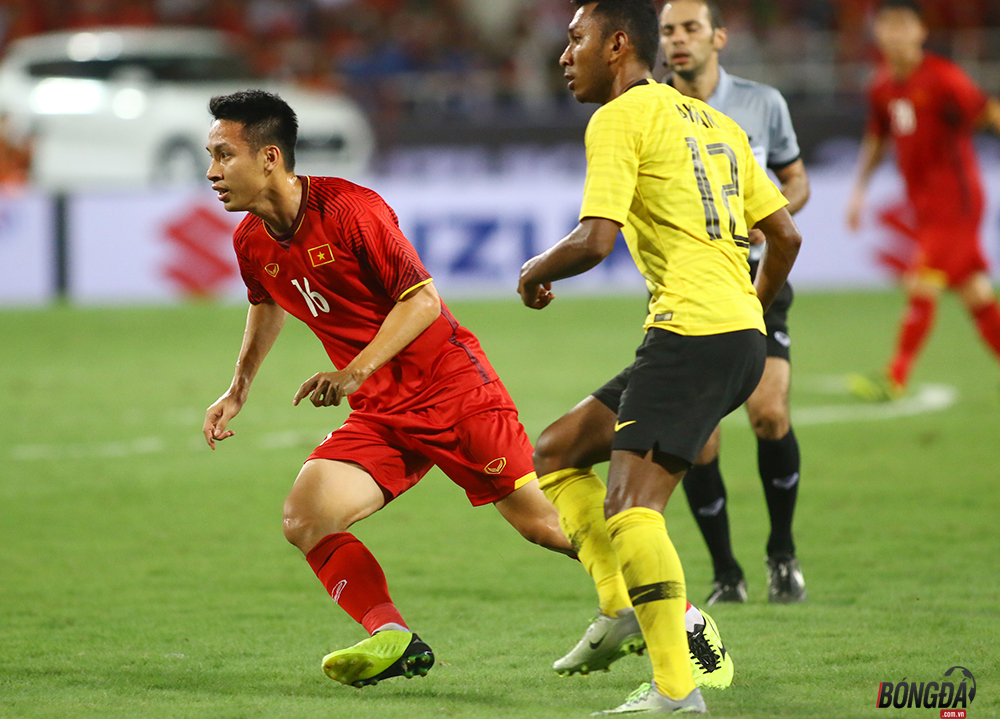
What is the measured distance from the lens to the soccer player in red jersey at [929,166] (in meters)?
9.42

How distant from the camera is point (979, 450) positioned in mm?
8094

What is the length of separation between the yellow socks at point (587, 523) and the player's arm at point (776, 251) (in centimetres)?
75

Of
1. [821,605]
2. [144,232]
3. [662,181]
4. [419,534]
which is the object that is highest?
[662,181]

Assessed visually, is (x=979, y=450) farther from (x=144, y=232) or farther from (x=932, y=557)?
(x=144, y=232)

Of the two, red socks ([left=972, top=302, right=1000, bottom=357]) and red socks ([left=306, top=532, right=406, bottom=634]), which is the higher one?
red socks ([left=306, top=532, right=406, bottom=634])

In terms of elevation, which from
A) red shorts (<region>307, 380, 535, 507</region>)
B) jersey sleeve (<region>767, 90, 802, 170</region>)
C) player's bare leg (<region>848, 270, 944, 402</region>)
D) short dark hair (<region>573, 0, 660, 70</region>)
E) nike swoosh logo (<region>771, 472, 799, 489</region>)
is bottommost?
player's bare leg (<region>848, 270, 944, 402</region>)

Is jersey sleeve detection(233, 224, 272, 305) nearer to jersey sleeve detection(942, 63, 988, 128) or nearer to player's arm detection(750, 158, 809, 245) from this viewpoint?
player's arm detection(750, 158, 809, 245)

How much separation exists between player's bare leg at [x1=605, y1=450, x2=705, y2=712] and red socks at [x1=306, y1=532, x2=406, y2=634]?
2.46 feet

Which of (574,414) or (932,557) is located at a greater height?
(574,414)

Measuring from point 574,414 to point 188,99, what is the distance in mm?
16661

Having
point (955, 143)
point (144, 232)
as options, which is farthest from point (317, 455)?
point (144, 232)

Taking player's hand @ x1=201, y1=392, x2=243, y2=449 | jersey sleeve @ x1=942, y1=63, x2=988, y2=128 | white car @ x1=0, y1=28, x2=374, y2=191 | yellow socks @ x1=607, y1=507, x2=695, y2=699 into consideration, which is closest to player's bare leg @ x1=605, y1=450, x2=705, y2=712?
yellow socks @ x1=607, y1=507, x2=695, y2=699

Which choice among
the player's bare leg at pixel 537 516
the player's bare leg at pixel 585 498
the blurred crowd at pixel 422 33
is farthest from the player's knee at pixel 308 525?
the blurred crowd at pixel 422 33

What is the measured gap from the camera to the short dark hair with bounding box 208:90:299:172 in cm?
399
